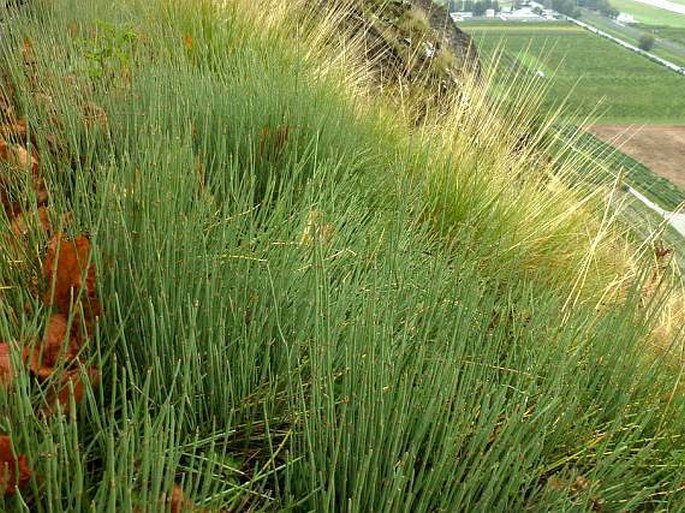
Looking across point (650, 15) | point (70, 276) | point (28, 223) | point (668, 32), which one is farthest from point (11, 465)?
point (650, 15)

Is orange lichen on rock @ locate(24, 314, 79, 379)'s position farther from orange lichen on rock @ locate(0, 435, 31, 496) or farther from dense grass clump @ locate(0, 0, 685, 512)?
orange lichen on rock @ locate(0, 435, 31, 496)

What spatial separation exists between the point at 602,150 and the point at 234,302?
2.50 m

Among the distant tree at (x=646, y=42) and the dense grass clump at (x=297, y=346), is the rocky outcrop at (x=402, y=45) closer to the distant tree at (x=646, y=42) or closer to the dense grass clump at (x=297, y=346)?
the dense grass clump at (x=297, y=346)

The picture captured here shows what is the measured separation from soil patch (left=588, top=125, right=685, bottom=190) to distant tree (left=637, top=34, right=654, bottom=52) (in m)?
3.65

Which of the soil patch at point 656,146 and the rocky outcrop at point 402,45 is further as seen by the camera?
the rocky outcrop at point 402,45

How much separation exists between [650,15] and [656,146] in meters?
10.9

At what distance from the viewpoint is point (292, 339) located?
3.86 ft

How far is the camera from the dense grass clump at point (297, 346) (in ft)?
2.75

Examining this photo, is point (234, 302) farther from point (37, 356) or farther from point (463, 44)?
point (463, 44)

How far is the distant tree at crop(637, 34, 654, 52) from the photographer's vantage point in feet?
40.7

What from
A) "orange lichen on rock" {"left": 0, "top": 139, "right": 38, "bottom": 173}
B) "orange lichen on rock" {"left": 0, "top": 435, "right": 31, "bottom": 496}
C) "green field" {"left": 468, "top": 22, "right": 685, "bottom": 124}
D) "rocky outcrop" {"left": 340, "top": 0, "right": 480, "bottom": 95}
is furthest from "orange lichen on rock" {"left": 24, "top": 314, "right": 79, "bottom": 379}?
"green field" {"left": 468, "top": 22, "right": 685, "bottom": 124}

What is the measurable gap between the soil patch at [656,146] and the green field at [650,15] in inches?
292

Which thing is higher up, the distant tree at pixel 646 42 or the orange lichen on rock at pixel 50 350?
the distant tree at pixel 646 42

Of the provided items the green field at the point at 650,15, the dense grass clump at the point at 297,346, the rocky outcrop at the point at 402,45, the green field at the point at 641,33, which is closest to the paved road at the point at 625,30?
the green field at the point at 641,33
